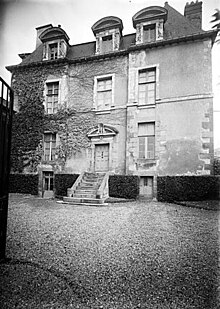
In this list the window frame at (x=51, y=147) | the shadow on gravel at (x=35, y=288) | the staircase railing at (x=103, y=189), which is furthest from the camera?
the window frame at (x=51, y=147)

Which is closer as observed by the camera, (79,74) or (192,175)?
(192,175)

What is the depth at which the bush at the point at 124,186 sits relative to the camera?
464 cm

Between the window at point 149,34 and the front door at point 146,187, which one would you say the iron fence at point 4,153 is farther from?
the window at point 149,34

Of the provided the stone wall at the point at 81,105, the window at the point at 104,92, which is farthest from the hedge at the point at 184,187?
the window at the point at 104,92

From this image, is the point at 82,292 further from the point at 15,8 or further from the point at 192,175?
the point at 192,175

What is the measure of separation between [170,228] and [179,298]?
133cm

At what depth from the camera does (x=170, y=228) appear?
7.21 feet

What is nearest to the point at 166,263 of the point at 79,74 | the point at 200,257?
the point at 200,257

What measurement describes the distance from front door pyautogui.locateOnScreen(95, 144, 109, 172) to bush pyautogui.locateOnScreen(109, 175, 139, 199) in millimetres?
575

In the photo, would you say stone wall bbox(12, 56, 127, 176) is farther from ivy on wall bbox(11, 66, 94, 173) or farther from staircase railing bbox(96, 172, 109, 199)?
staircase railing bbox(96, 172, 109, 199)

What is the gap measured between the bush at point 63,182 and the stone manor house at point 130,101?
0.28 metres

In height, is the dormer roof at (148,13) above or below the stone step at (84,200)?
above

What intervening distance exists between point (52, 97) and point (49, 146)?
5.78ft

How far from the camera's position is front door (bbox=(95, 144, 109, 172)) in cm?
530
